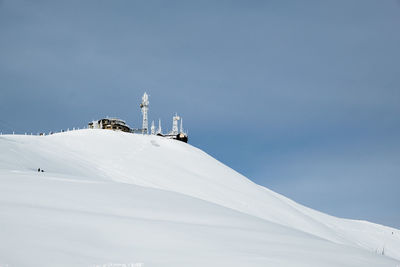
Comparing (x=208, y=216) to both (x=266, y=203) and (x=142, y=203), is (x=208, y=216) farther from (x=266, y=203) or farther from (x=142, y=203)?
(x=266, y=203)

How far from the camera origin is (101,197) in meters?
8.48

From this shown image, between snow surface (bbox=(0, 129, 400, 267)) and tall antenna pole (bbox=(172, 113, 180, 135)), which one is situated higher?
tall antenna pole (bbox=(172, 113, 180, 135))

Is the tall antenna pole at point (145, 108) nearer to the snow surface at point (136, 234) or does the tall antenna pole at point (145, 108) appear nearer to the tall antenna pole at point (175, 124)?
the tall antenna pole at point (175, 124)

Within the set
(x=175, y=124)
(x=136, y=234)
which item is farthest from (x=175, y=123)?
(x=136, y=234)

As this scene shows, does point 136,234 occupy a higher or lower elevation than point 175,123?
lower

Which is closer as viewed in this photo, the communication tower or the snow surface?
the snow surface

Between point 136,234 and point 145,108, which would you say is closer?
point 136,234

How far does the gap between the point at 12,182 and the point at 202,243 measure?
5.58 meters

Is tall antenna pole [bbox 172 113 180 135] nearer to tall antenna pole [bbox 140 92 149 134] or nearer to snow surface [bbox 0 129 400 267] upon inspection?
tall antenna pole [bbox 140 92 149 134]

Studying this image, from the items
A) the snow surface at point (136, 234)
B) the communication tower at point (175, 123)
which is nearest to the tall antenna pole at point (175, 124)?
the communication tower at point (175, 123)

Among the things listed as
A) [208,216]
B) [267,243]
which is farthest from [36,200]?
[267,243]

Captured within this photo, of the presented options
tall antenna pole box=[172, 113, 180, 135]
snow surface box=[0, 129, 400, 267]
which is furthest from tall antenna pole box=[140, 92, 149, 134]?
snow surface box=[0, 129, 400, 267]

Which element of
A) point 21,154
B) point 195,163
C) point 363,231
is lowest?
point 363,231

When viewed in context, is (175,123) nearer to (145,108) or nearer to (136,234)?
(145,108)
